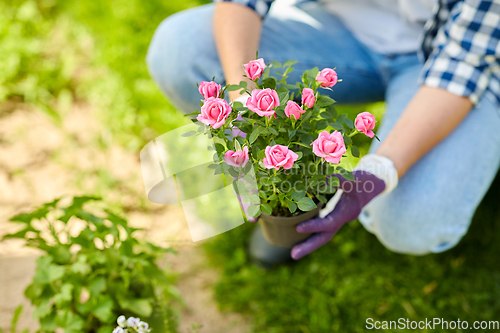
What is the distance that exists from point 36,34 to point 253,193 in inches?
87.3

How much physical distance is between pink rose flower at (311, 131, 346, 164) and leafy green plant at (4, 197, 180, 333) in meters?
0.58

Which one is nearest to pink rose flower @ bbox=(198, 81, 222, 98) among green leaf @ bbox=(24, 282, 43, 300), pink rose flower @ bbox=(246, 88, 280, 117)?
pink rose flower @ bbox=(246, 88, 280, 117)

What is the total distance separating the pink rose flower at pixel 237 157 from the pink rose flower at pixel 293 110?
11 cm

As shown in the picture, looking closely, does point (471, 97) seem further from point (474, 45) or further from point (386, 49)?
point (386, 49)

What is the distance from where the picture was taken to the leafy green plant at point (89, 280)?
0.94m

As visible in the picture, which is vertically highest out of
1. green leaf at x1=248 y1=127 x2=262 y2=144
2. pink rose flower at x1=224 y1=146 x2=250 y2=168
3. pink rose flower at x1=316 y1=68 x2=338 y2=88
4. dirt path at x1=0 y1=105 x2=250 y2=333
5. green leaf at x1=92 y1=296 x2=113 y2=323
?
pink rose flower at x1=316 y1=68 x2=338 y2=88

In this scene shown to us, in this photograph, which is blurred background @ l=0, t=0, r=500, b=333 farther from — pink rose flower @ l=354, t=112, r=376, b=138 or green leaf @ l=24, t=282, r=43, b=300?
pink rose flower @ l=354, t=112, r=376, b=138

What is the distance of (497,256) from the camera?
58.4 inches

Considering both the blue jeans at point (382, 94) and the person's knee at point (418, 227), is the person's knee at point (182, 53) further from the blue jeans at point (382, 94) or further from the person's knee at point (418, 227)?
the person's knee at point (418, 227)

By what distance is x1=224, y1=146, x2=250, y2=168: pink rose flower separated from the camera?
0.68 m

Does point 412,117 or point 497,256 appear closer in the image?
point 412,117

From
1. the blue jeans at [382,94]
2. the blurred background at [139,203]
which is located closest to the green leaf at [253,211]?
the blurred background at [139,203]

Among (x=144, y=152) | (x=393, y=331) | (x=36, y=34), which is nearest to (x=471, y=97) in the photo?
(x=393, y=331)

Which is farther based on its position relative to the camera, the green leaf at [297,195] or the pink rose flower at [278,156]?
the green leaf at [297,195]
